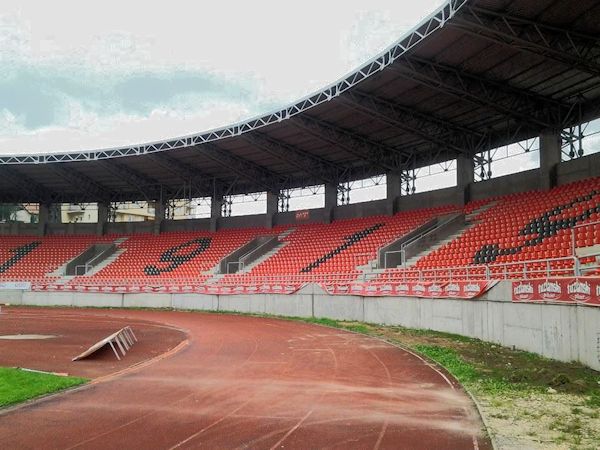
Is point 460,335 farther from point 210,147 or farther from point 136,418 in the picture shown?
point 210,147

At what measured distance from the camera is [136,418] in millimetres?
8672

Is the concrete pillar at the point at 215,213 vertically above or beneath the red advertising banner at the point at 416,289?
above

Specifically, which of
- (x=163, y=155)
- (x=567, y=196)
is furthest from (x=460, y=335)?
(x=163, y=155)

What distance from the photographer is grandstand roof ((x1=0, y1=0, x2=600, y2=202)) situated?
61.6ft

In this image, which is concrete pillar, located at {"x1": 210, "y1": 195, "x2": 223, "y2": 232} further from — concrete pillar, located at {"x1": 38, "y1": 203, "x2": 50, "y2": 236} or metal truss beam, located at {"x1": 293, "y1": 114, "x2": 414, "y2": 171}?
concrete pillar, located at {"x1": 38, "y1": 203, "x2": 50, "y2": 236}

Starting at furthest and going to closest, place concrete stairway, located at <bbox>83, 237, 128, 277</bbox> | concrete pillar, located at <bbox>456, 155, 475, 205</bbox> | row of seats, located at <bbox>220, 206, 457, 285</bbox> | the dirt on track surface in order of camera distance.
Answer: concrete stairway, located at <bbox>83, 237, 128, 277</bbox>, concrete pillar, located at <bbox>456, 155, 475, 205</bbox>, row of seats, located at <bbox>220, 206, 457, 285</bbox>, the dirt on track surface

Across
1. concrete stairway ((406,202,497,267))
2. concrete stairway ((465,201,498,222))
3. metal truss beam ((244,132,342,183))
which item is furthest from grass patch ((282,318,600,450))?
metal truss beam ((244,132,342,183))

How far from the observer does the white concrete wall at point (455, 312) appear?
39.7 feet

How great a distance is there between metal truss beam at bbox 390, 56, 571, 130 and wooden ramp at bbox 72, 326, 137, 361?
50.7 ft

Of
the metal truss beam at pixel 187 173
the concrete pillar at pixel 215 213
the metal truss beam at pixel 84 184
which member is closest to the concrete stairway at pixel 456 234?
the metal truss beam at pixel 187 173

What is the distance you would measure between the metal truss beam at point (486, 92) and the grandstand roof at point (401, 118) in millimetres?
64

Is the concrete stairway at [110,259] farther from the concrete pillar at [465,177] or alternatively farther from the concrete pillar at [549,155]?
the concrete pillar at [549,155]

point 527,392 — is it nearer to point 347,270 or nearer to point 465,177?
point 347,270

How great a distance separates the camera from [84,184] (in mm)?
46656
